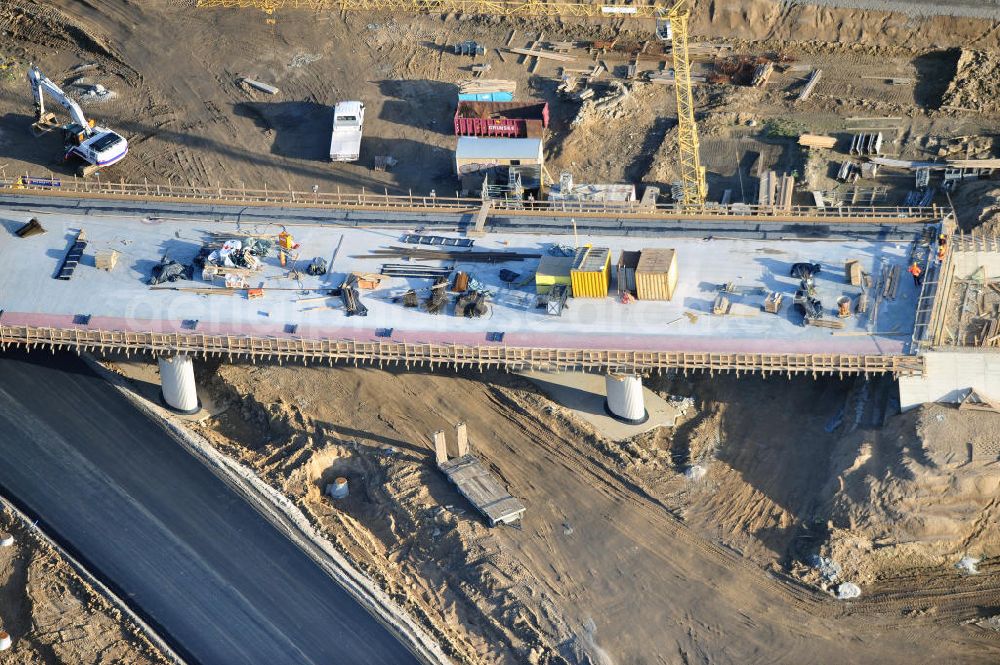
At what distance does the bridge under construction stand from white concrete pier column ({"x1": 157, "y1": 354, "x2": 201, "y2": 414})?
0.13 meters

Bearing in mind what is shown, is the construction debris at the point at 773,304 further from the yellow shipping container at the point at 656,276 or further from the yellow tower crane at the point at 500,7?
the yellow tower crane at the point at 500,7

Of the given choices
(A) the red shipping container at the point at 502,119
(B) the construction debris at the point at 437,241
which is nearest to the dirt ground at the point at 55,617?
(B) the construction debris at the point at 437,241

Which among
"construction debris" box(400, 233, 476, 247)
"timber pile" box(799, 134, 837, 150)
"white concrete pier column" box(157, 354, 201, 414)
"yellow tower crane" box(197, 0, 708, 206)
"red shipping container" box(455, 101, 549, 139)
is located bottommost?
"white concrete pier column" box(157, 354, 201, 414)

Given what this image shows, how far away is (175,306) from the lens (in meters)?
85.5

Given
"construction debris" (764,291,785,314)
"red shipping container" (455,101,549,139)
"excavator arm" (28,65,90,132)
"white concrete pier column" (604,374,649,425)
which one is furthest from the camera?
"excavator arm" (28,65,90,132)

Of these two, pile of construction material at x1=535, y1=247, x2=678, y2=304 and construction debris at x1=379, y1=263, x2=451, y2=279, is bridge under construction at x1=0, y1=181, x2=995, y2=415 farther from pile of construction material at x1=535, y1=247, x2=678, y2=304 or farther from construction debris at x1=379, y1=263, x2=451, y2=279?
pile of construction material at x1=535, y1=247, x2=678, y2=304

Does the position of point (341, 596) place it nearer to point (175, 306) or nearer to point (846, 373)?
point (175, 306)

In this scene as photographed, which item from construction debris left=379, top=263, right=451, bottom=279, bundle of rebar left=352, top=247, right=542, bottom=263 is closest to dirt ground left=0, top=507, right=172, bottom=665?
construction debris left=379, top=263, right=451, bottom=279

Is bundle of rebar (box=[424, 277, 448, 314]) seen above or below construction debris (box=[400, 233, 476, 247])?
below

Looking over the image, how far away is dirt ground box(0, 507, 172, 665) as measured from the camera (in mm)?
70750

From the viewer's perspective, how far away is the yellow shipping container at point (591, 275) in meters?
82.5

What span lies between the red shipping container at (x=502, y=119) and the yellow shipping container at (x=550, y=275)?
66.1 ft

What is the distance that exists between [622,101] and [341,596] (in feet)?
153

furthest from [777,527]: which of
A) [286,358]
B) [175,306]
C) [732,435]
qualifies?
[175,306]
